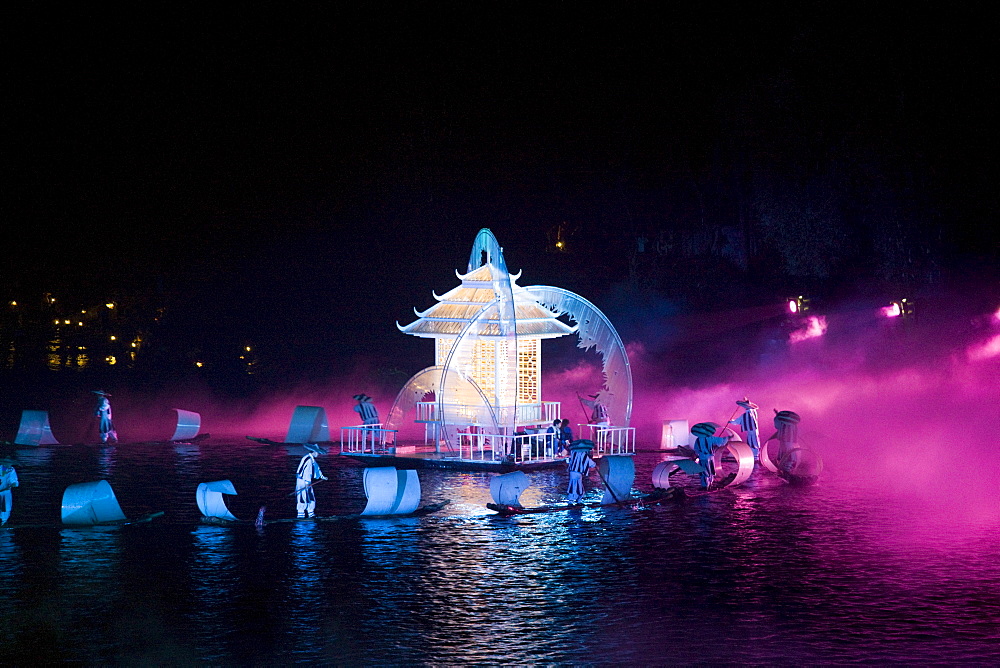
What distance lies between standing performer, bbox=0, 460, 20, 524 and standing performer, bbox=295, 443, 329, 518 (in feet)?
18.3


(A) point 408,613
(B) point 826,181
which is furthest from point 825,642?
(B) point 826,181

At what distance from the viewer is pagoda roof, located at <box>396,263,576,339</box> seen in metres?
34.0

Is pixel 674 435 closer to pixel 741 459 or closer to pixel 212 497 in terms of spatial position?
pixel 741 459

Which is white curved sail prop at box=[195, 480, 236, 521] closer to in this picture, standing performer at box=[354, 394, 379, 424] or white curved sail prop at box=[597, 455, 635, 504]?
white curved sail prop at box=[597, 455, 635, 504]

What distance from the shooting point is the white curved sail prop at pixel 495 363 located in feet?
105

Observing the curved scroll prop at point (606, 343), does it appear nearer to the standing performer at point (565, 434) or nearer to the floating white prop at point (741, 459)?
the standing performer at point (565, 434)

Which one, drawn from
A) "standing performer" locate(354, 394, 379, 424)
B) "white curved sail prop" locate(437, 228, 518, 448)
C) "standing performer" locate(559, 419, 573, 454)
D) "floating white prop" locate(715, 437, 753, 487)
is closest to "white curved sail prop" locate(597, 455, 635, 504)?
"floating white prop" locate(715, 437, 753, 487)

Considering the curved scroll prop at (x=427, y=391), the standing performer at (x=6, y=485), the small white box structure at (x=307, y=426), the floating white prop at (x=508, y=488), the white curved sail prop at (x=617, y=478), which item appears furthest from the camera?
the small white box structure at (x=307, y=426)

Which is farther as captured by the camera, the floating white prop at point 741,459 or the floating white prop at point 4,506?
the floating white prop at point 741,459

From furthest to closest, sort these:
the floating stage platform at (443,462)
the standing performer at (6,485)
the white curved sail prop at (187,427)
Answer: the white curved sail prop at (187,427) → the floating stage platform at (443,462) → the standing performer at (6,485)

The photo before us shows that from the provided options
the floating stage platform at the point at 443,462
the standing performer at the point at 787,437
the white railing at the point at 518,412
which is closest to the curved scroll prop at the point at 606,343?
the white railing at the point at 518,412

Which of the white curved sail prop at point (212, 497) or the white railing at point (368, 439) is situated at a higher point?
the white railing at point (368, 439)

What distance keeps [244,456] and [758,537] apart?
16.6 metres

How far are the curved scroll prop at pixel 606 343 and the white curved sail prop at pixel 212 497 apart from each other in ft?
42.5
